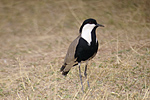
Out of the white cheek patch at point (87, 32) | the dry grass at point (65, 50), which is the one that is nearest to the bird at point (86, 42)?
the white cheek patch at point (87, 32)

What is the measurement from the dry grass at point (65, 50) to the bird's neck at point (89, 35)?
2.25 feet

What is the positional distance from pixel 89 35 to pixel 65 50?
8.47ft

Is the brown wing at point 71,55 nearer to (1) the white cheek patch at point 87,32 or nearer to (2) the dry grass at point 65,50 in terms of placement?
(1) the white cheek patch at point 87,32

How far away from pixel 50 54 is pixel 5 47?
65.4 inches

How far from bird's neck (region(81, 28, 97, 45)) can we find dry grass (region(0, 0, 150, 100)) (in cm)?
68

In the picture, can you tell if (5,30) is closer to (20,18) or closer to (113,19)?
(20,18)

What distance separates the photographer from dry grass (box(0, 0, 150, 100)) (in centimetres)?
446

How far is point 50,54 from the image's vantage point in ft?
20.9

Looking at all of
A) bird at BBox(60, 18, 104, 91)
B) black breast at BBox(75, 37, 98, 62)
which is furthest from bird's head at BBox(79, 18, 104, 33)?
black breast at BBox(75, 37, 98, 62)

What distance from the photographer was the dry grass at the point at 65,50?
4457 millimetres

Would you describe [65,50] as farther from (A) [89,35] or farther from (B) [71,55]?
(A) [89,35]

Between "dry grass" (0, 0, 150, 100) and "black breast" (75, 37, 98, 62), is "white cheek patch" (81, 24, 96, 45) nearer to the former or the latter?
"black breast" (75, 37, 98, 62)

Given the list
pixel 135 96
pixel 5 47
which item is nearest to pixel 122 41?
pixel 135 96

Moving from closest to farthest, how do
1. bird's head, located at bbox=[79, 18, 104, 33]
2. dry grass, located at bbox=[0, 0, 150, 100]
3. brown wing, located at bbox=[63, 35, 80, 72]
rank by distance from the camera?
bird's head, located at bbox=[79, 18, 104, 33] → brown wing, located at bbox=[63, 35, 80, 72] → dry grass, located at bbox=[0, 0, 150, 100]
